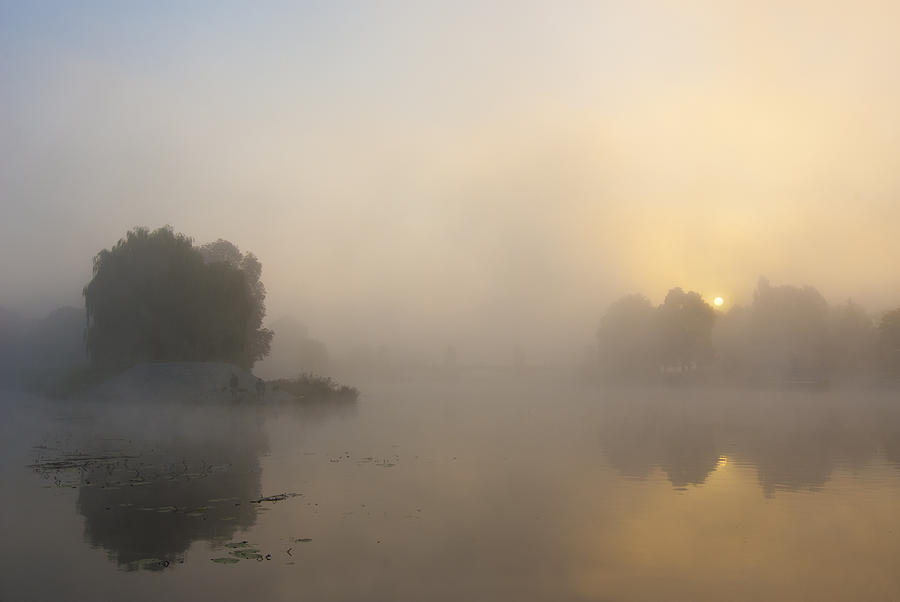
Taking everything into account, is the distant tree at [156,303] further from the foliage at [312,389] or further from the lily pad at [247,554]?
the lily pad at [247,554]

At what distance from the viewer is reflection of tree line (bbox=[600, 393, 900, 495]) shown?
929 inches

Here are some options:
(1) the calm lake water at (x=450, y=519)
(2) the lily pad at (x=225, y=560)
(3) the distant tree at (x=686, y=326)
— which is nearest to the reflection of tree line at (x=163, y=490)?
(1) the calm lake water at (x=450, y=519)

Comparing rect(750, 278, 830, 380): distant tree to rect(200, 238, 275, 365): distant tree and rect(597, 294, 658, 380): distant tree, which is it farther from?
rect(200, 238, 275, 365): distant tree

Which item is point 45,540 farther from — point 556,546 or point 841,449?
point 841,449

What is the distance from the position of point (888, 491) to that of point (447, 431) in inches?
888

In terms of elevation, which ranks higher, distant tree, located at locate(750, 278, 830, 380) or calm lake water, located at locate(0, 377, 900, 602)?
distant tree, located at locate(750, 278, 830, 380)

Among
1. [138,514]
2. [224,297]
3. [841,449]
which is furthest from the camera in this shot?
[224,297]

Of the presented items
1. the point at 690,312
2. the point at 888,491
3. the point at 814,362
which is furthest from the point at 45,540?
the point at 814,362

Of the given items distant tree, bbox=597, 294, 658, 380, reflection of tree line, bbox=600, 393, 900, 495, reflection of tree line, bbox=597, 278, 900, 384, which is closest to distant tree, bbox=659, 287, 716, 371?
reflection of tree line, bbox=597, 278, 900, 384

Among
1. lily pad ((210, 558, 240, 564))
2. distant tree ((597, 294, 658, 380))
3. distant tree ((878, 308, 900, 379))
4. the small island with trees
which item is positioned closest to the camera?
lily pad ((210, 558, 240, 564))

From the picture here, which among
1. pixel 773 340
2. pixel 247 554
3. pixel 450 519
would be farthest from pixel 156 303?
pixel 773 340

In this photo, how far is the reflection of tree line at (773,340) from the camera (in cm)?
11181

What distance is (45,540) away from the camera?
14117 mm

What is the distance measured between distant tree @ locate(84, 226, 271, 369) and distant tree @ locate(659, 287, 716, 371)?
7507cm
